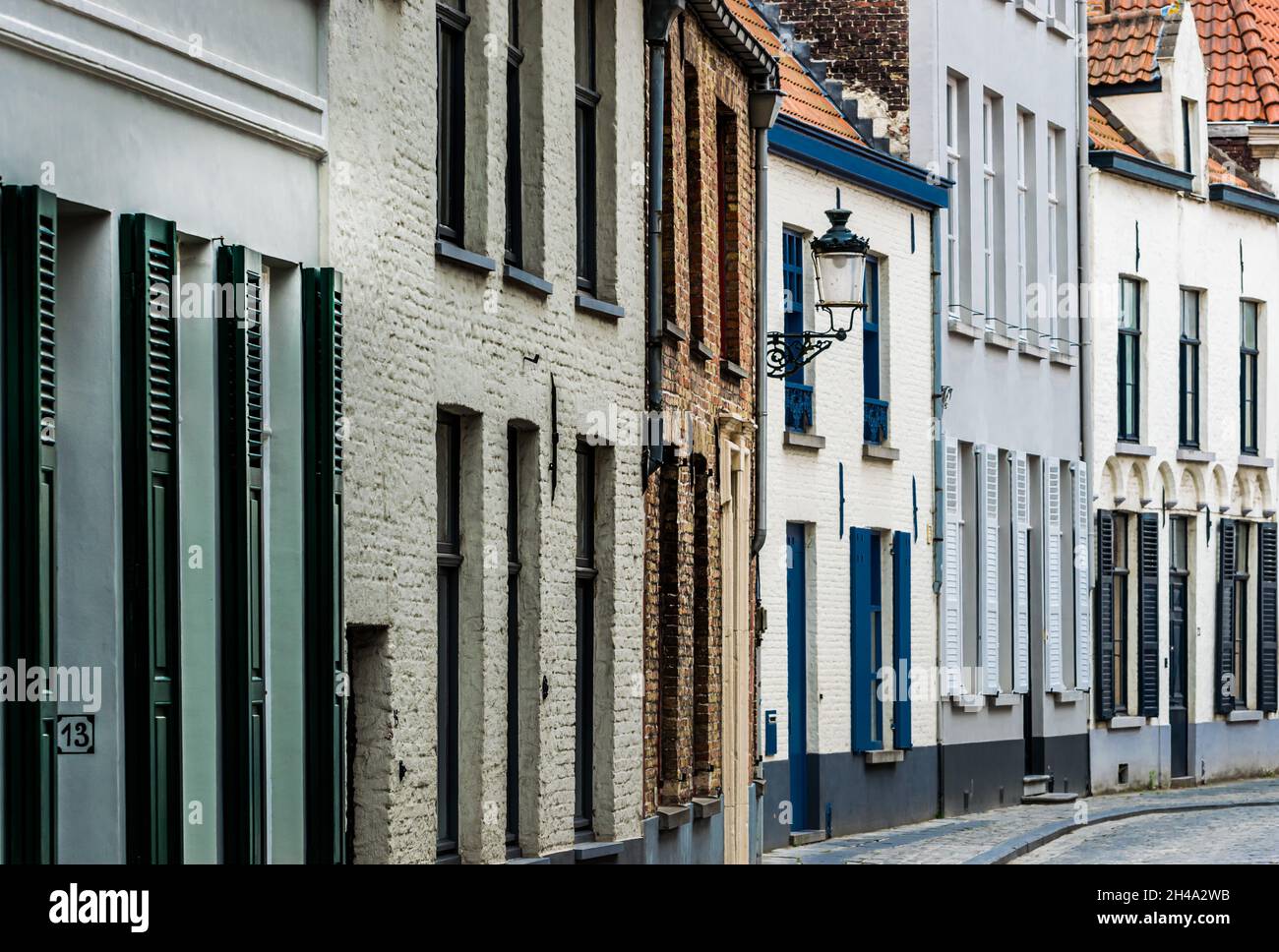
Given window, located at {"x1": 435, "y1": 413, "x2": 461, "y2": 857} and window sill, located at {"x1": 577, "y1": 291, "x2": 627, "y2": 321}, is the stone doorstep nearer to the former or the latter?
window sill, located at {"x1": 577, "y1": 291, "x2": 627, "y2": 321}

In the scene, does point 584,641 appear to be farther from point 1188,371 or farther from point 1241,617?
point 1241,617

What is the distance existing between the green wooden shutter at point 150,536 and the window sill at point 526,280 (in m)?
4.20

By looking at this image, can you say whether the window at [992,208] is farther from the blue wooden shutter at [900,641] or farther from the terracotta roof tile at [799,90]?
the blue wooden shutter at [900,641]

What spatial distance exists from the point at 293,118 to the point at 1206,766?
24434mm

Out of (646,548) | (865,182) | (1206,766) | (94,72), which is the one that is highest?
(865,182)

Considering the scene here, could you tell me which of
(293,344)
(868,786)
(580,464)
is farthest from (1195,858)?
(293,344)

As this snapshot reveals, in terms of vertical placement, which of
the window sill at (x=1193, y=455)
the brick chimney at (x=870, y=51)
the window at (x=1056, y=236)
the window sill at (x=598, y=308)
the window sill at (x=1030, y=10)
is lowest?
the window sill at (x=1193, y=455)

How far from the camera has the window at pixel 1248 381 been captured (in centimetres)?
3509

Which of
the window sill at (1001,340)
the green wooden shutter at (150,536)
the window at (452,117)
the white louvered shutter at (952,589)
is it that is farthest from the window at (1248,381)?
the green wooden shutter at (150,536)

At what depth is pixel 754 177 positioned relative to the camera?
20938 mm

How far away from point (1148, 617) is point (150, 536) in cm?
2415

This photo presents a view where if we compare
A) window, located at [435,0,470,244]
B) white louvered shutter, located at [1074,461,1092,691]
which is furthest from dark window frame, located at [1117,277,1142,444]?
window, located at [435,0,470,244]

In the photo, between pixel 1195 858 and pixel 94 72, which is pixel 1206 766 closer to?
pixel 1195 858

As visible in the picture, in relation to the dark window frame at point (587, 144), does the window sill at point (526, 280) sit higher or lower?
lower
